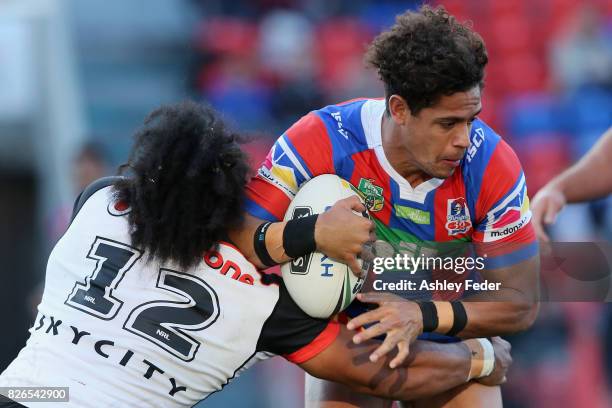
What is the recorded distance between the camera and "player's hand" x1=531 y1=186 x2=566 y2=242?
441cm

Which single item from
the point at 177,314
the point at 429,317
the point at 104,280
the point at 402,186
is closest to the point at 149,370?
the point at 177,314

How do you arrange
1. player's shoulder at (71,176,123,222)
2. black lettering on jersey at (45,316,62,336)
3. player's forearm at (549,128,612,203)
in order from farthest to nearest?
1. player's forearm at (549,128,612,203)
2. player's shoulder at (71,176,123,222)
3. black lettering on jersey at (45,316,62,336)

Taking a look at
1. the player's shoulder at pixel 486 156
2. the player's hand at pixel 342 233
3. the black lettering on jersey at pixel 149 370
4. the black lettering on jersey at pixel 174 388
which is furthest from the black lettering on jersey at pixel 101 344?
the player's shoulder at pixel 486 156

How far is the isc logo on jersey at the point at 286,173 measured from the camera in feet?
12.5

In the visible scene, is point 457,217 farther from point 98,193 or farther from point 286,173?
point 98,193

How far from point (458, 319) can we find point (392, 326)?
293 mm

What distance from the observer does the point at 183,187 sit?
11.2 ft

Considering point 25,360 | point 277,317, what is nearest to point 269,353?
point 277,317

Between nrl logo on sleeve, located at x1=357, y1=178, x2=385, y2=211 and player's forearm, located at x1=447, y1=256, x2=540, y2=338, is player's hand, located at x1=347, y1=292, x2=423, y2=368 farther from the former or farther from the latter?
nrl logo on sleeve, located at x1=357, y1=178, x2=385, y2=211

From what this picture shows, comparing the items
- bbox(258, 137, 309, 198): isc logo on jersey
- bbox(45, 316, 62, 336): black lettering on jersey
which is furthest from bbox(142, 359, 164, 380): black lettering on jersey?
bbox(258, 137, 309, 198): isc logo on jersey

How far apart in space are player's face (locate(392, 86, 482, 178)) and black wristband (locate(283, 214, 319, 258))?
1.85 ft

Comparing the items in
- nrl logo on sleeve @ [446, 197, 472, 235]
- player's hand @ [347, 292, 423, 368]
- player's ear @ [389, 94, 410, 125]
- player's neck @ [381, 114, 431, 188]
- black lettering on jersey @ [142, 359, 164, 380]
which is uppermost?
player's ear @ [389, 94, 410, 125]

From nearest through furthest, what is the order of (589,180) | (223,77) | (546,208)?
1. (546,208)
2. (589,180)
3. (223,77)

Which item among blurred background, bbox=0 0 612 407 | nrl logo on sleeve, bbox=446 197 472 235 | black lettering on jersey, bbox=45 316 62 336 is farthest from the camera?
blurred background, bbox=0 0 612 407
